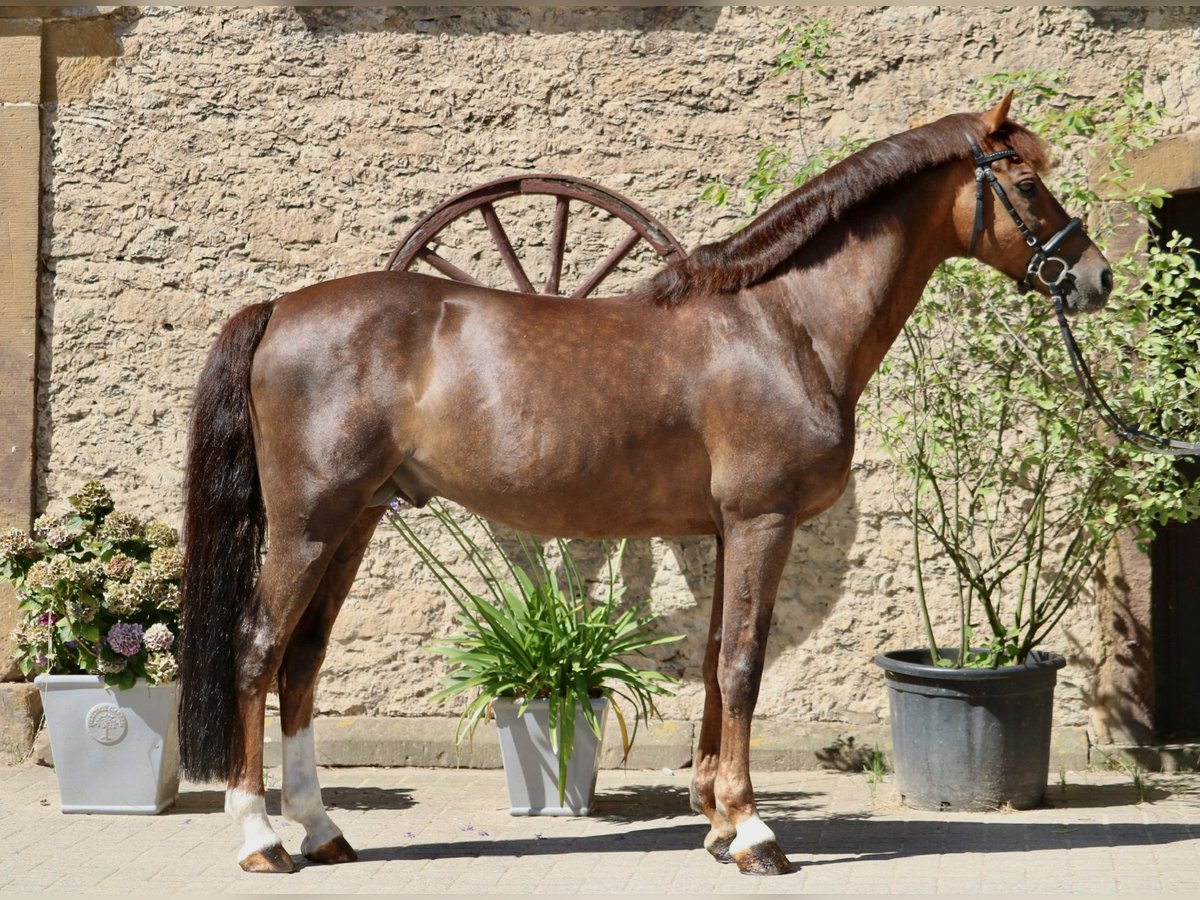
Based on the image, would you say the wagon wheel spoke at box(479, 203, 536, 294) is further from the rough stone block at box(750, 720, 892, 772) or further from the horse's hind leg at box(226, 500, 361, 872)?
the rough stone block at box(750, 720, 892, 772)

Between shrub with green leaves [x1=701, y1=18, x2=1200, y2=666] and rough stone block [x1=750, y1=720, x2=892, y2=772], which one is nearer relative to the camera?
shrub with green leaves [x1=701, y1=18, x2=1200, y2=666]

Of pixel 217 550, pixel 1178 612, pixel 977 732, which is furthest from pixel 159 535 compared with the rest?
pixel 1178 612

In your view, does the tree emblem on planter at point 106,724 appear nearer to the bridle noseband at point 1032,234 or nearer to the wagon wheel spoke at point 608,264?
the wagon wheel spoke at point 608,264

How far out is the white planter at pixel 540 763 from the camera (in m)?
4.90

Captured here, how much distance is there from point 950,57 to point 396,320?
117 inches

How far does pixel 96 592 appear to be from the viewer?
16.2ft

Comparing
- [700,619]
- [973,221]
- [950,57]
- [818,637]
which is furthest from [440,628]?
[950,57]

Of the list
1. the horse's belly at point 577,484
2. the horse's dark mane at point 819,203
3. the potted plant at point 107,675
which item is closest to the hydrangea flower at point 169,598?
the potted plant at point 107,675

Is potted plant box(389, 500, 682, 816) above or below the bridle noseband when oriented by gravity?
below

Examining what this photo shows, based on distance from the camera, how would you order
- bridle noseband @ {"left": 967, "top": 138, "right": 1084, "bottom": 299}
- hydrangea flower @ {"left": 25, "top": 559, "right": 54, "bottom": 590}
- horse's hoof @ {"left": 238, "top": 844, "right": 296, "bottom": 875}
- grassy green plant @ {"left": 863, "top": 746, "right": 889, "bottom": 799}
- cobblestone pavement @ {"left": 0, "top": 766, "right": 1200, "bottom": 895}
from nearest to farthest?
1. cobblestone pavement @ {"left": 0, "top": 766, "right": 1200, "bottom": 895}
2. horse's hoof @ {"left": 238, "top": 844, "right": 296, "bottom": 875}
3. bridle noseband @ {"left": 967, "top": 138, "right": 1084, "bottom": 299}
4. hydrangea flower @ {"left": 25, "top": 559, "right": 54, "bottom": 590}
5. grassy green plant @ {"left": 863, "top": 746, "right": 889, "bottom": 799}

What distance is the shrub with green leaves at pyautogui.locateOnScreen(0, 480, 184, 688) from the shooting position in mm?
4871

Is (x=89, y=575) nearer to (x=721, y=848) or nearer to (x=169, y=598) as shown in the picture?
(x=169, y=598)

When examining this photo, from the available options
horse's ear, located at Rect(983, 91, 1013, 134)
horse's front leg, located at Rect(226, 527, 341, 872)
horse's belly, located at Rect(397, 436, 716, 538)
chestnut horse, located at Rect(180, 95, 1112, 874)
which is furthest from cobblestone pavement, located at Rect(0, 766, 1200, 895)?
horse's ear, located at Rect(983, 91, 1013, 134)

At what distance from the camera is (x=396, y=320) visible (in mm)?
4152
